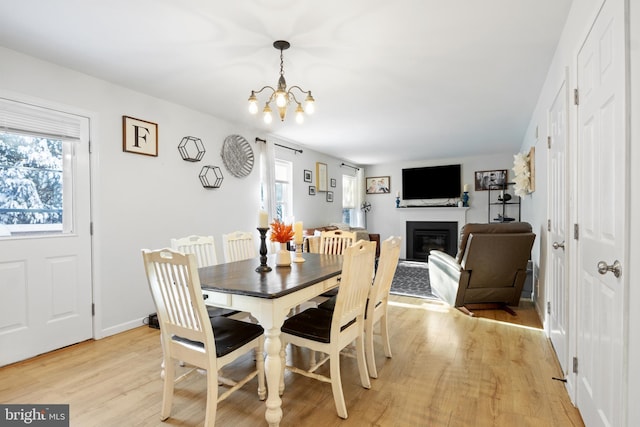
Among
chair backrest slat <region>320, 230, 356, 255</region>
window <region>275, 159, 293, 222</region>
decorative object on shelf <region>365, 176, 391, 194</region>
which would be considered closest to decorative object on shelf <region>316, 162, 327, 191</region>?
window <region>275, 159, 293, 222</region>

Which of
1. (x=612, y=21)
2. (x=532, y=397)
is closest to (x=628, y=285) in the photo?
(x=612, y=21)

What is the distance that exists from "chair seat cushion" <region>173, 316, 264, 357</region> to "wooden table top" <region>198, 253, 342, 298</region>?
258 millimetres

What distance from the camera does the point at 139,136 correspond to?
328 cm

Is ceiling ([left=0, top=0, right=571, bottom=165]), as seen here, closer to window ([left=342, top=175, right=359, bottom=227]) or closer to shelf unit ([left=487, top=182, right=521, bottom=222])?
shelf unit ([left=487, top=182, right=521, bottom=222])

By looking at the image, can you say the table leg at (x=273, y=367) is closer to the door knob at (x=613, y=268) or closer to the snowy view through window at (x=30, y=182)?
the door knob at (x=613, y=268)

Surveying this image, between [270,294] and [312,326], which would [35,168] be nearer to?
[270,294]

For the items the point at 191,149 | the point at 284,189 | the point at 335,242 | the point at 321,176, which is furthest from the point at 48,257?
the point at 321,176

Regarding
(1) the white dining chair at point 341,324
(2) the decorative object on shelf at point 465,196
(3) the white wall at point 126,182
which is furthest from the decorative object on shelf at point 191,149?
(2) the decorative object on shelf at point 465,196

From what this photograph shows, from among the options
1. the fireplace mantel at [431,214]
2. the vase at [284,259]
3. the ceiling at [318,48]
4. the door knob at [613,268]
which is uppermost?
the ceiling at [318,48]

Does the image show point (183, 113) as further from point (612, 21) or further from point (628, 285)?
point (628, 285)

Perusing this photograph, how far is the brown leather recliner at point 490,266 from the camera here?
328cm

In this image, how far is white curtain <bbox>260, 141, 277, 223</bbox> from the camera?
191 inches

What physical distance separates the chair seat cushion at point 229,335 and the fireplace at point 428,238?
631cm

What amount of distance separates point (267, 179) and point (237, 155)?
606 mm
